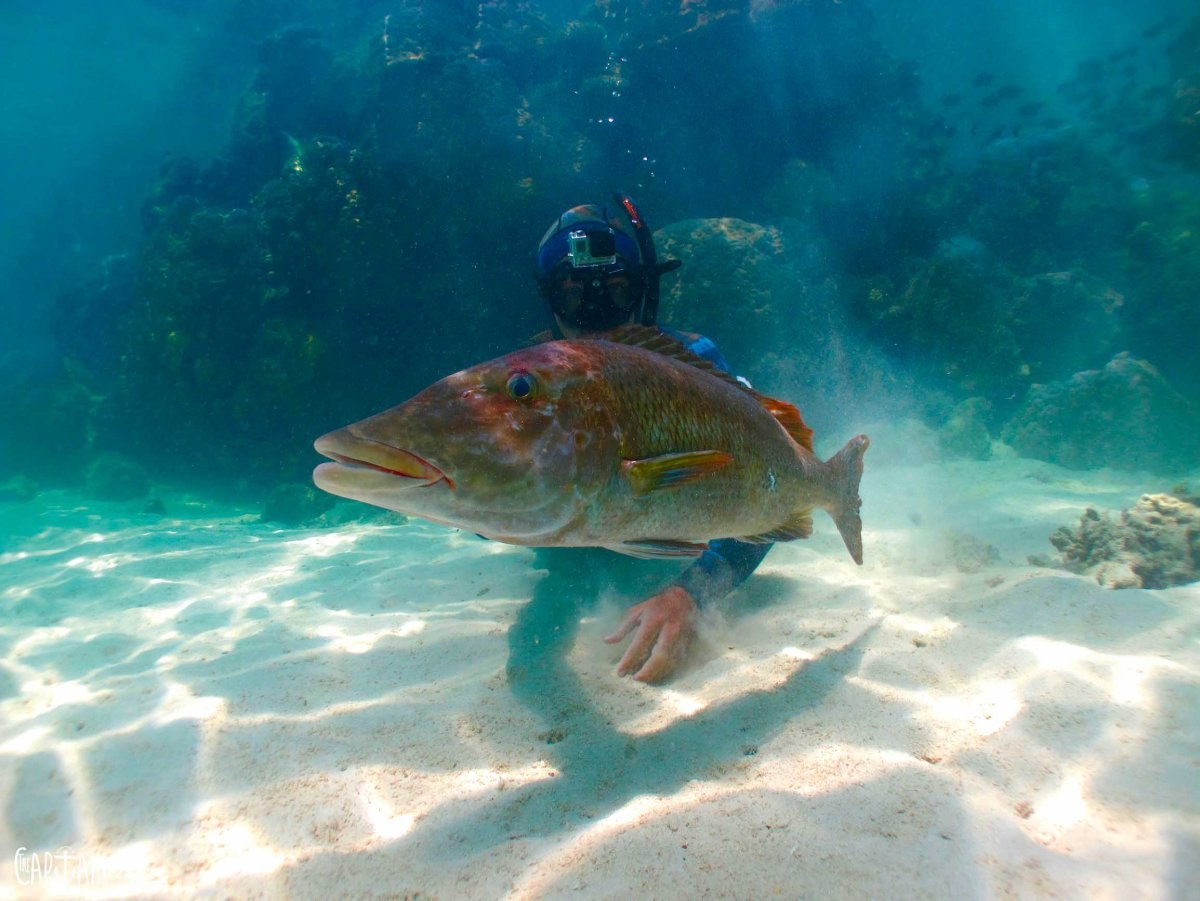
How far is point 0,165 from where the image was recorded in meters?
54.9

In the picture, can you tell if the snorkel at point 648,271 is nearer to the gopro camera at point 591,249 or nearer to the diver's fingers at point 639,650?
the gopro camera at point 591,249

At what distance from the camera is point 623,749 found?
234cm

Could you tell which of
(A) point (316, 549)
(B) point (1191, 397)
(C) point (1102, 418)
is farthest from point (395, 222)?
(B) point (1191, 397)

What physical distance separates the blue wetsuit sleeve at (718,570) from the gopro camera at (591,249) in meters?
2.42

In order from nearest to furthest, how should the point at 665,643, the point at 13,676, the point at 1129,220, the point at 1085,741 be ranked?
the point at 1085,741 < the point at 665,643 < the point at 13,676 < the point at 1129,220

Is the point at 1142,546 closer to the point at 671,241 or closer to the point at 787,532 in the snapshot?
the point at 787,532

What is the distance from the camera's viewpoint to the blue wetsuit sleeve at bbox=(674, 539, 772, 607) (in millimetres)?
3434

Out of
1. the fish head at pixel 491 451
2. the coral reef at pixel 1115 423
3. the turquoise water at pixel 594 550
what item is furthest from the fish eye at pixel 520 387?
the coral reef at pixel 1115 423

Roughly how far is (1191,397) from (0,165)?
91.6 meters

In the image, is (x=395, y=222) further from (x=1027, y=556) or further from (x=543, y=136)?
(x=1027, y=556)

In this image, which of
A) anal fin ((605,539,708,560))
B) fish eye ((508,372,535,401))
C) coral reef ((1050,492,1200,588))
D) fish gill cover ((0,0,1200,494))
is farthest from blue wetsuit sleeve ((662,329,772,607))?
fish gill cover ((0,0,1200,494))

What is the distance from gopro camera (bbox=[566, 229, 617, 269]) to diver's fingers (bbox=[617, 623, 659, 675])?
2826 mm

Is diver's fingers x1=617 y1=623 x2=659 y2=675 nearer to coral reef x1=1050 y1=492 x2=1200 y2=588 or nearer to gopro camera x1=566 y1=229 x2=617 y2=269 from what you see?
gopro camera x1=566 y1=229 x2=617 y2=269

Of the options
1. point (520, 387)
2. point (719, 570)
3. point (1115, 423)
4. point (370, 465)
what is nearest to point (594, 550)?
point (719, 570)
